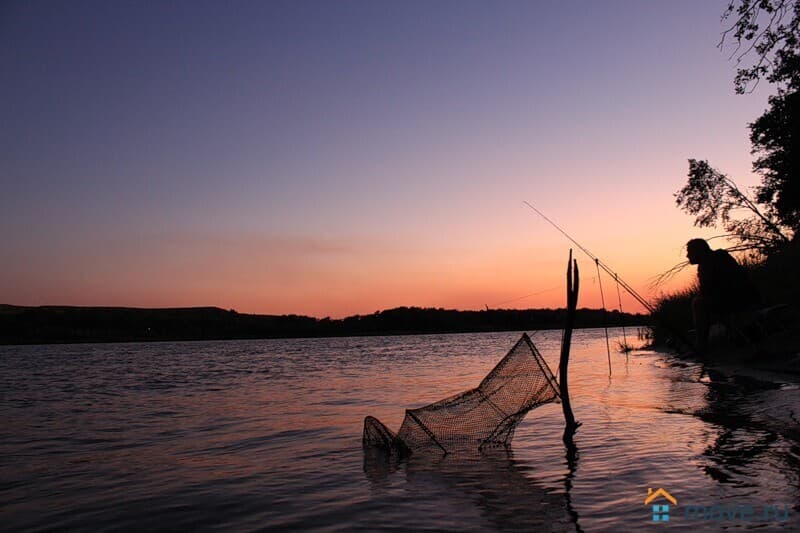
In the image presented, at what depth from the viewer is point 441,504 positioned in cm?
589

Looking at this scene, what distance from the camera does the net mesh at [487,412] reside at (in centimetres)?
828

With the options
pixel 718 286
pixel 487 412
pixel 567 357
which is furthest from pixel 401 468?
pixel 718 286

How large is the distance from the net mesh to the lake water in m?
0.40

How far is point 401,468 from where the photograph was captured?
754 cm

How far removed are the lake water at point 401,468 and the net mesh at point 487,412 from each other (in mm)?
403

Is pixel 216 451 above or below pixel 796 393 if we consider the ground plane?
below

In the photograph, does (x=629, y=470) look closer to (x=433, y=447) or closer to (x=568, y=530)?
(x=568, y=530)

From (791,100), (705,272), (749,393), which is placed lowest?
(749,393)

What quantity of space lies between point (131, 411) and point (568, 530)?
12.9 metres

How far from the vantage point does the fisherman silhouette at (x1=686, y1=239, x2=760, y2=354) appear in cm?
1325

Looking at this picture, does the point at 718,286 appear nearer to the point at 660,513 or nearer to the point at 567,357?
the point at 567,357

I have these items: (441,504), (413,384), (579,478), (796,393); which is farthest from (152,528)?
(413,384)

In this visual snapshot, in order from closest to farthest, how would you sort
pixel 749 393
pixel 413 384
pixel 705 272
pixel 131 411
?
pixel 749 393 → pixel 705 272 → pixel 131 411 → pixel 413 384

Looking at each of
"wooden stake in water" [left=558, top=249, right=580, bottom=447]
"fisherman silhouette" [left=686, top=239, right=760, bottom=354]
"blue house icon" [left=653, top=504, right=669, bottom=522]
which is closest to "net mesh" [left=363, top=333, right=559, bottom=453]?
"wooden stake in water" [left=558, top=249, right=580, bottom=447]
